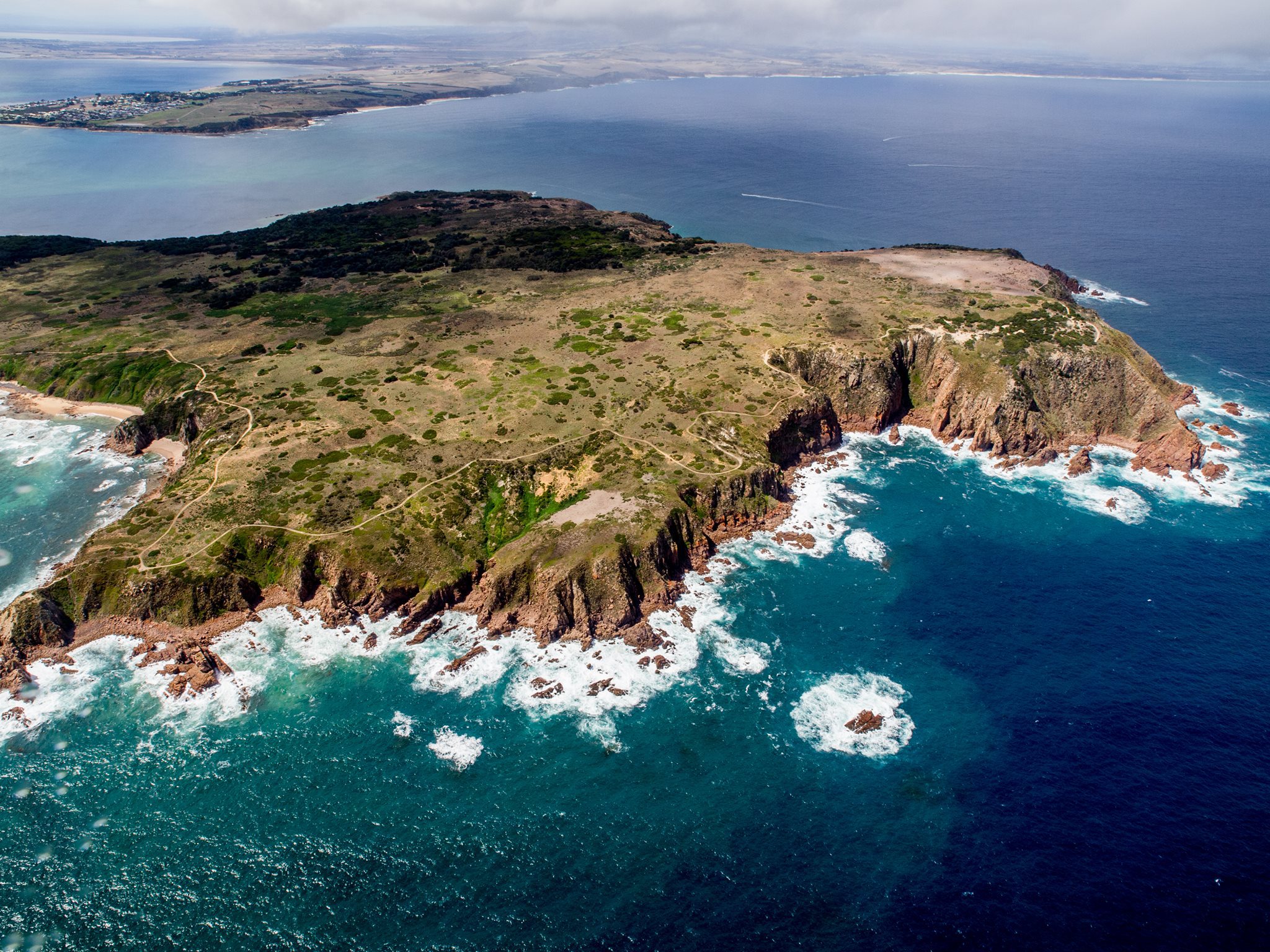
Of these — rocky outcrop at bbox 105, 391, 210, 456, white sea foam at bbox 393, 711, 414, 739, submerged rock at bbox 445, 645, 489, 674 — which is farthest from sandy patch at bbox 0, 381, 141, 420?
white sea foam at bbox 393, 711, 414, 739

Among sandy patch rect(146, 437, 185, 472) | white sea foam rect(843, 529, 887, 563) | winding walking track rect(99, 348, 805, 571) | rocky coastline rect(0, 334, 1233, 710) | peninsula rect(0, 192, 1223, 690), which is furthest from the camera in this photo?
sandy patch rect(146, 437, 185, 472)

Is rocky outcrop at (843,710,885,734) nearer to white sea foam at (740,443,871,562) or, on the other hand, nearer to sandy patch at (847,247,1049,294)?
white sea foam at (740,443,871,562)

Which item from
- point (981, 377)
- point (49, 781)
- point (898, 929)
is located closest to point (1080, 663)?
point (898, 929)

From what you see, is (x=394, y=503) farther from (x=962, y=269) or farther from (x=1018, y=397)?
(x=962, y=269)

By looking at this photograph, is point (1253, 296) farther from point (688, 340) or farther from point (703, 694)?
point (703, 694)

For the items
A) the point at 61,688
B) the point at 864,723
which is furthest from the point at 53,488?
the point at 864,723
